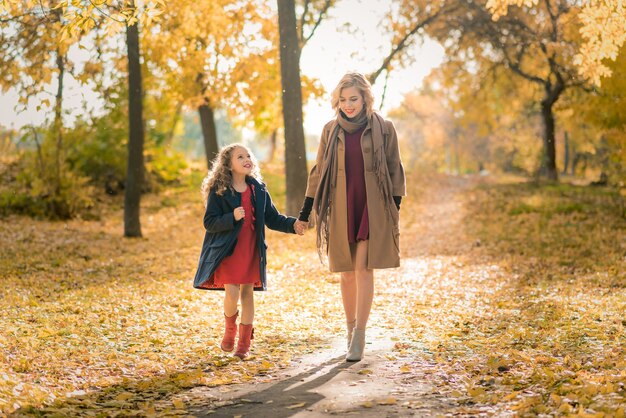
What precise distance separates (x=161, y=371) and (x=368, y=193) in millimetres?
2177

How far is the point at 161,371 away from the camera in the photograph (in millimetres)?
5758

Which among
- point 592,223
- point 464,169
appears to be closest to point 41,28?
point 592,223

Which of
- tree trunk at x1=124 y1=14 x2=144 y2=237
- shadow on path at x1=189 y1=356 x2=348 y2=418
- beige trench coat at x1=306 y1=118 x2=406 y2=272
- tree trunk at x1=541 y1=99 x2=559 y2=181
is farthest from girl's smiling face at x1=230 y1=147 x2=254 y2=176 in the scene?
tree trunk at x1=541 y1=99 x2=559 y2=181

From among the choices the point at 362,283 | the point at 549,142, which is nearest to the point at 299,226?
the point at 362,283

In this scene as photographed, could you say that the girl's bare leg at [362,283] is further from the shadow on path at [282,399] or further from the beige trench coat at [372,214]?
the shadow on path at [282,399]

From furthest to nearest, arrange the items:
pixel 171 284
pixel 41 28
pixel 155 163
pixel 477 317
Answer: pixel 155 163 < pixel 41 28 < pixel 171 284 < pixel 477 317

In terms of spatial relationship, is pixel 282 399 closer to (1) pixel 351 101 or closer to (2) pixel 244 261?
(2) pixel 244 261

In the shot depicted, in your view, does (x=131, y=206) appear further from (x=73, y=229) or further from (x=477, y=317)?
(x=477, y=317)

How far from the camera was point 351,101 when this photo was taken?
6035mm

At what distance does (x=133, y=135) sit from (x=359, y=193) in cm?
1001

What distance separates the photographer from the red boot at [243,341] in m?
6.17

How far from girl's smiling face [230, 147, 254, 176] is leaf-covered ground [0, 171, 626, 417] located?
1.59 m

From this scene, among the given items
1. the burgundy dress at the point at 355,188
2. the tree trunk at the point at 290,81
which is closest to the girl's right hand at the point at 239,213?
the burgundy dress at the point at 355,188

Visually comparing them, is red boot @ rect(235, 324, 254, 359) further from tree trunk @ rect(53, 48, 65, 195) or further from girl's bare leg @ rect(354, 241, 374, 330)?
tree trunk @ rect(53, 48, 65, 195)
